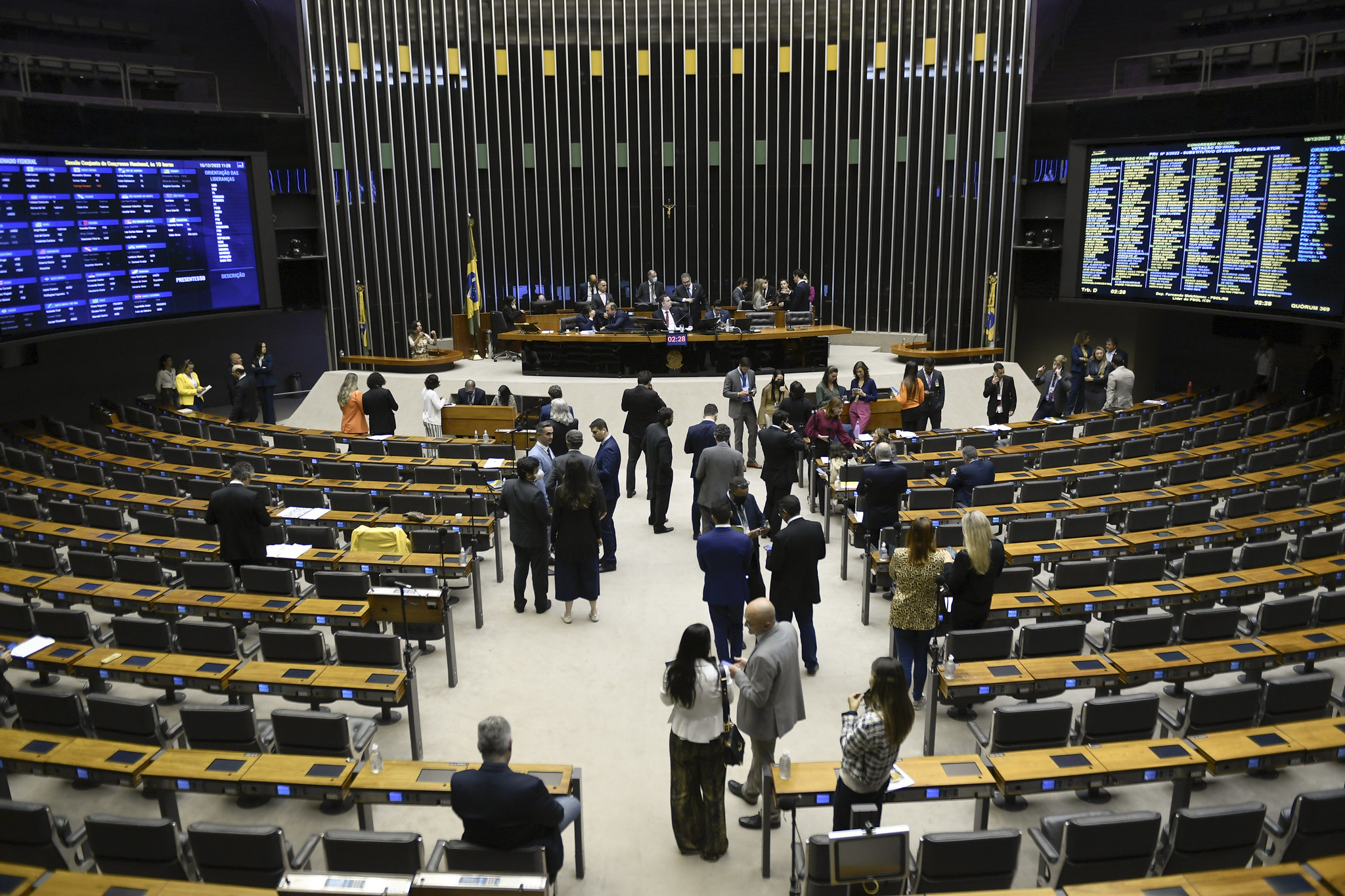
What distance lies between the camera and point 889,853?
144 inches

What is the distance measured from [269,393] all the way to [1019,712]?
13412mm

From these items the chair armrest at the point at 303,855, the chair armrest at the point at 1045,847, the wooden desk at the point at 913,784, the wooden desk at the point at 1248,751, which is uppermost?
the wooden desk at the point at 1248,751

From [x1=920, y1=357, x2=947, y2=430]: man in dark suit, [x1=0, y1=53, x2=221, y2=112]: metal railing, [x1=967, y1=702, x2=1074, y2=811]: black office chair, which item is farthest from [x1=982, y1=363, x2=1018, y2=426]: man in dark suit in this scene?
[x1=0, y1=53, x2=221, y2=112]: metal railing

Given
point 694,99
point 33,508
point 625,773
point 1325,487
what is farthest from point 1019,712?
point 694,99

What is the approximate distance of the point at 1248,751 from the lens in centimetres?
452

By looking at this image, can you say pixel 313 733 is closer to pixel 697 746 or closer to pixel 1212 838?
pixel 697 746

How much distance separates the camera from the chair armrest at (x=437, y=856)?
3865 mm

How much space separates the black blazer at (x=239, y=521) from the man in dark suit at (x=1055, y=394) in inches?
392

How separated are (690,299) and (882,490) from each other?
8417mm

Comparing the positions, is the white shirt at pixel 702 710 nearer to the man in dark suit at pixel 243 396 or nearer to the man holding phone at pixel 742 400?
the man holding phone at pixel 742 400

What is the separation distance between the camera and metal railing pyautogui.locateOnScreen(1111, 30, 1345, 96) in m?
12.6

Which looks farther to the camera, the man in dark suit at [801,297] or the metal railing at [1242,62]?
the man in dark suit at [801,297]

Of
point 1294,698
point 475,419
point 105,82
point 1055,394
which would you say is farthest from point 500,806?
point 105,82

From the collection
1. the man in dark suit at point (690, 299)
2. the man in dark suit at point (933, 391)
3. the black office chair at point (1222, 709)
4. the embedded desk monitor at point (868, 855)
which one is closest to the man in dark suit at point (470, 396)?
the man in dark suit at point (690, 299)
